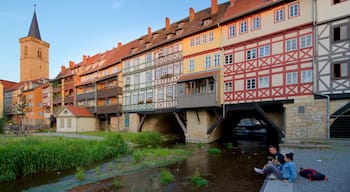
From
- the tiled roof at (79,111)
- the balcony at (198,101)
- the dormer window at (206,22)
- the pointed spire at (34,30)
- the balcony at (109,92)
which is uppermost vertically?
the pointed spire at (34,30)

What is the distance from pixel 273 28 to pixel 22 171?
1686cm

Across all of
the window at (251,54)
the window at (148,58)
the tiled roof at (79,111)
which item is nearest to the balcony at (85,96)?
the tiled roof at (79,111)

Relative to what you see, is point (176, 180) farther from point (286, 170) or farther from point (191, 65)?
point (191, 65)

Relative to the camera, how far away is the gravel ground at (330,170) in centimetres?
573

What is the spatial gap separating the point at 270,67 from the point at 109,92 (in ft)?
67.5

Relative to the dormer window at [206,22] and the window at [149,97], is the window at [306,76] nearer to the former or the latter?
the dormer window at [206,22]

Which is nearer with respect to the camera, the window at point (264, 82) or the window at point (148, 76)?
the window at point (264, 82)

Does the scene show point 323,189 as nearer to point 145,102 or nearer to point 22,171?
point 22,171

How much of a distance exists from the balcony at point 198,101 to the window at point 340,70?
7.81m

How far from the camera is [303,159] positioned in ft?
31.7

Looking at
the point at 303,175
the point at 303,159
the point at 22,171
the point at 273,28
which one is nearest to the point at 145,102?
the point at 273,28

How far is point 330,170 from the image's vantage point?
24.7ft

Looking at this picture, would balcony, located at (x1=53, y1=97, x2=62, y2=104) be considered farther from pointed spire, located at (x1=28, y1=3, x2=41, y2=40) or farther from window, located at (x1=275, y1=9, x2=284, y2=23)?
window, located at (x1=275, y1=9, x2=284, y2=23)

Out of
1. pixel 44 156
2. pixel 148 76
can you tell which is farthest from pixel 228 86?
pixel 44 156
